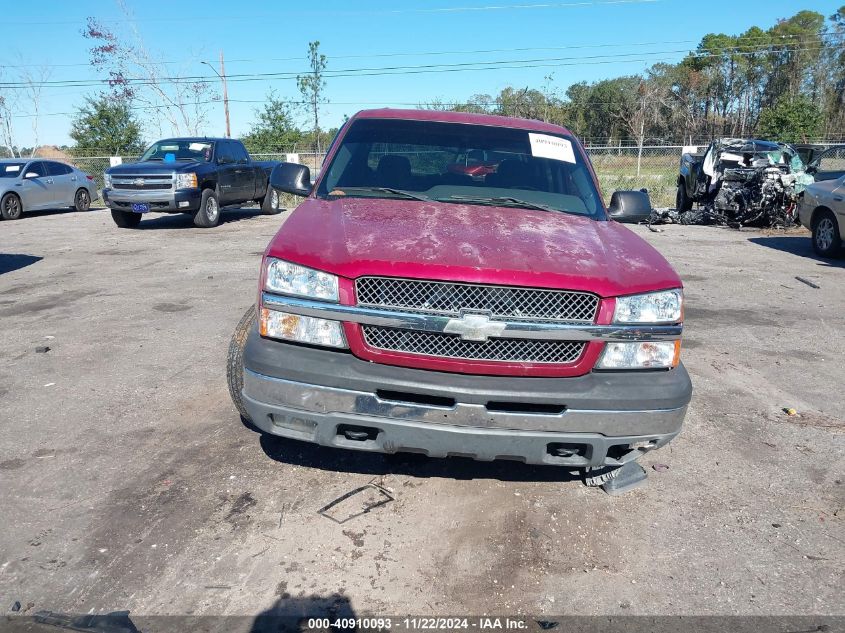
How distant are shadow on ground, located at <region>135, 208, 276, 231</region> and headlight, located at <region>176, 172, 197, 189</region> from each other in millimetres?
1237

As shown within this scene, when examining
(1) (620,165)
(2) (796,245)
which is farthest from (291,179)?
(1) (620,165)

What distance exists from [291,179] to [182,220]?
12176 millimetres

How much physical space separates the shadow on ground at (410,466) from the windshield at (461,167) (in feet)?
4.85

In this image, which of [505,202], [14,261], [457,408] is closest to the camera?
[457,408]

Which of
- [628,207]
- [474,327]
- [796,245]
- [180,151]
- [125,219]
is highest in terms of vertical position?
[180,151]

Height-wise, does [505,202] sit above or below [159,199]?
above

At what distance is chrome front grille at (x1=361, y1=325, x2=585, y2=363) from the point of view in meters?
2.90

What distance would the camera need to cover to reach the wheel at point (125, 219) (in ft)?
47.0

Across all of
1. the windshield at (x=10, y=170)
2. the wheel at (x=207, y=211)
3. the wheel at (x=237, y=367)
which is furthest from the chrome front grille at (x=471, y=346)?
the windshield at (x=10, y=170)

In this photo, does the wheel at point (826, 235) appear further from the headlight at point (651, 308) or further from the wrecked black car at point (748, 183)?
the headlight at point (651, 308)

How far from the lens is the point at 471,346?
114 inches

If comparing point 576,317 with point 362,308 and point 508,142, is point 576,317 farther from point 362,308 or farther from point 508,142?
point 508,142

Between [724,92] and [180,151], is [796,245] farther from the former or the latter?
[724,92]

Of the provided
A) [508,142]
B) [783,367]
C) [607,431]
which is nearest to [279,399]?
[607,431]
